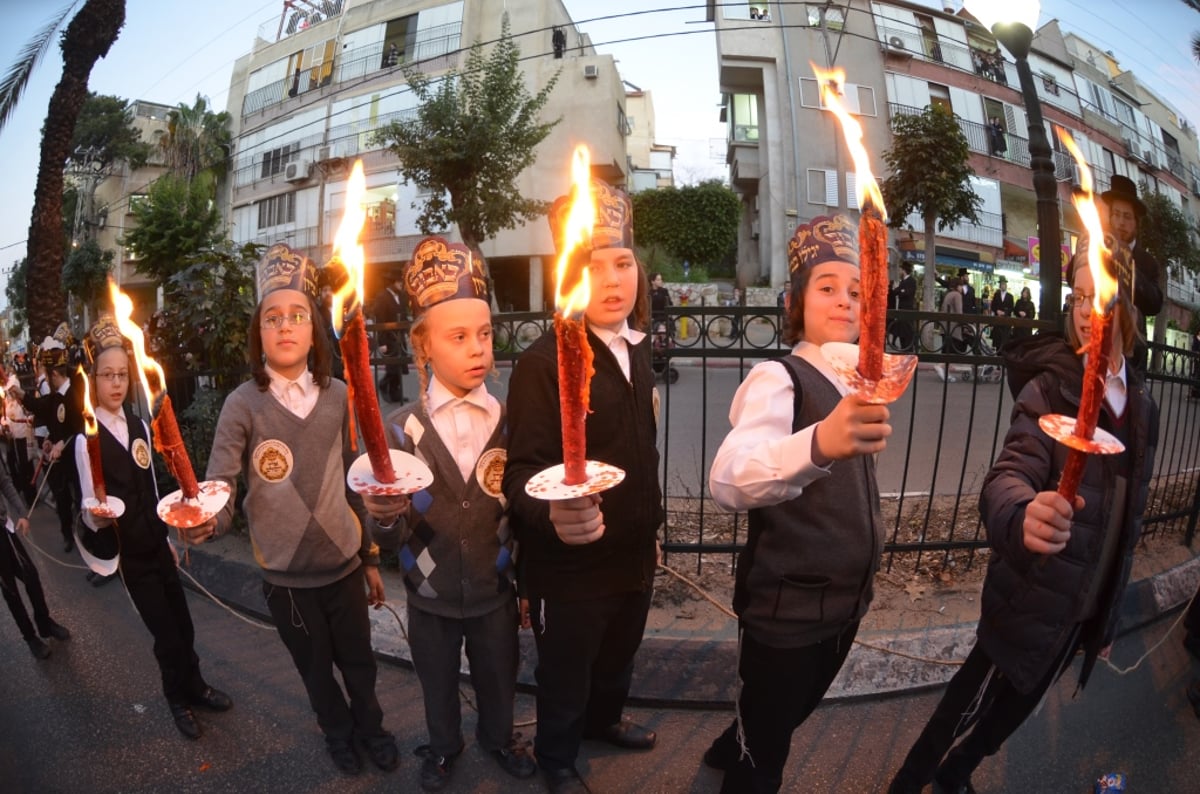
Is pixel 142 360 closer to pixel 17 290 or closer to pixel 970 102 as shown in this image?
pixel 17 290

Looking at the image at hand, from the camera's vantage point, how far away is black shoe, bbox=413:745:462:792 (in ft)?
7.67

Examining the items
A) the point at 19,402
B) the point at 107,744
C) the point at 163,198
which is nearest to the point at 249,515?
the point at 107,744

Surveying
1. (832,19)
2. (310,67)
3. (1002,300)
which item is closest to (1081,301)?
(832,19)

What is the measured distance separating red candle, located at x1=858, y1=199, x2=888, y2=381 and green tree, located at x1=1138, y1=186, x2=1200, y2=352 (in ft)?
9.87

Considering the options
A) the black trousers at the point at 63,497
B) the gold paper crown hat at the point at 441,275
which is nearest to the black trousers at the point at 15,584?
the black trousers at the point at 63,497

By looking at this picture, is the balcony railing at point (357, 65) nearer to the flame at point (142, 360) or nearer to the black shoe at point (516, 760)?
the flame at point (142, 360)

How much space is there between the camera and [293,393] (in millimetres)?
2469

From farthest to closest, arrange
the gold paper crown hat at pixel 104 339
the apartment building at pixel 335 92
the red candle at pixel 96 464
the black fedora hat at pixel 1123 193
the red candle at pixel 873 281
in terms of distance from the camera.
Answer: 1. the apartment building at pixel 335 92
2. the gold paper crown hat at pixel 104 339
3. the black fedora hat at pixel 1123 193
4. the red candle at pixel 96 464
5. the red candle at pixel 873 281

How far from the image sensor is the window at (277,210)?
155 inches

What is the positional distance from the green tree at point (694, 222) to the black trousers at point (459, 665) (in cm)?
1863

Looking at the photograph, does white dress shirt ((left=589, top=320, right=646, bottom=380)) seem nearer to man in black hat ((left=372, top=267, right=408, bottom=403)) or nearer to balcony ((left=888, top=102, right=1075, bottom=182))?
man in black hat ((left=372, top=267, right=408, bottom=403))

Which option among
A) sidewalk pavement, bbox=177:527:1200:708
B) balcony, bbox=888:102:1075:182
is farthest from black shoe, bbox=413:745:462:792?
balcony, bbox=888:102:1075:182

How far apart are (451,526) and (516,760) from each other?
99 cm

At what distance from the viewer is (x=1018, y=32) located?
2303 millimetres
